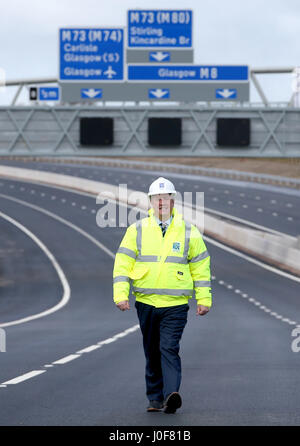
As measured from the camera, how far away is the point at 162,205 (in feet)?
29.5

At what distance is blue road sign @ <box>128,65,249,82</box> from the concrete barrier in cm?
838

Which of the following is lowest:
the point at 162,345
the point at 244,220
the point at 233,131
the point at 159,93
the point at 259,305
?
the point at 244,220

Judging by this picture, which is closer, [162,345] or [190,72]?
[162,345]

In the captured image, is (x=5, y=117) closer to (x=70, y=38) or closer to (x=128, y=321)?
(x=70, y=38)

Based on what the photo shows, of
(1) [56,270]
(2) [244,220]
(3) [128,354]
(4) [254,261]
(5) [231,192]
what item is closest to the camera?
(3) [128,354]

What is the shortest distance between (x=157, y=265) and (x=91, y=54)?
107ft

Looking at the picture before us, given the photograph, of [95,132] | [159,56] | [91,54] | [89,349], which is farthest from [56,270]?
[89,349]

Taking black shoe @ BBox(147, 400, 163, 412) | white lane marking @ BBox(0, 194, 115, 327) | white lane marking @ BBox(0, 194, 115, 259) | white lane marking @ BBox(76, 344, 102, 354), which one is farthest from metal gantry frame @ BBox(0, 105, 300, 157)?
black shoe @ BBox(147, 400, 163, 412)

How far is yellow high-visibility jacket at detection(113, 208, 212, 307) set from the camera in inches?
356

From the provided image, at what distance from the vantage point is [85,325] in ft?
83.5

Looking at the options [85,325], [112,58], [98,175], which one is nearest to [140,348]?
[85,325]

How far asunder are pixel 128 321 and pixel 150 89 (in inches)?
673

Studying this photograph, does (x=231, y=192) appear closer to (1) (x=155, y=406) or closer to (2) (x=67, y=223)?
(2) (x=67, y=223)

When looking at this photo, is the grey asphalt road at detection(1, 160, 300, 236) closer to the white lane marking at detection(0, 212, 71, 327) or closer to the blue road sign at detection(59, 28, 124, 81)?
the white lane marking at detection(0, 212, 71, 327)
